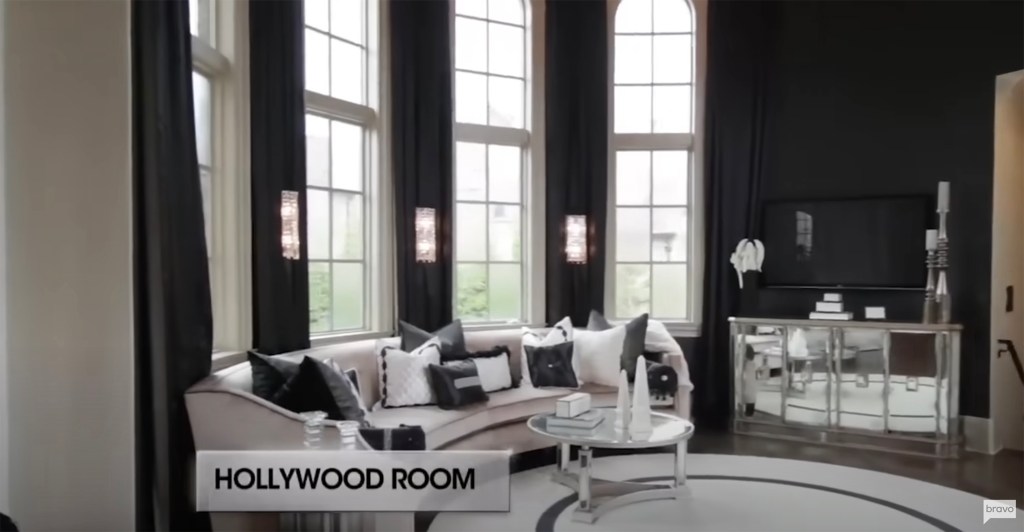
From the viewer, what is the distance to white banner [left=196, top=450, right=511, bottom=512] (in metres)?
3.09

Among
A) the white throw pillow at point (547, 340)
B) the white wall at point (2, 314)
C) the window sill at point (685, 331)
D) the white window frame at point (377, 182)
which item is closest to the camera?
the white wall at point (2, 314)

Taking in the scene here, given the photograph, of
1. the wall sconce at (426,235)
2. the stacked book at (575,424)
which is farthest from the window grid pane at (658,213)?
the stacked book at (575,424)

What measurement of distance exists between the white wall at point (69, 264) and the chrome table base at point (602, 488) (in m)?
2.06

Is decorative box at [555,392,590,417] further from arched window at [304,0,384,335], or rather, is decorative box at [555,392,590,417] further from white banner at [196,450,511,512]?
arched window at [304,0,384,335]

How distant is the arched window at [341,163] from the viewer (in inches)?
195

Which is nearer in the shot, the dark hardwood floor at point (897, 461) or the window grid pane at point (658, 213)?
the dark hardwood floor at point (897, 461)

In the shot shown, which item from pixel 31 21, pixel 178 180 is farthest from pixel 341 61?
pixel 31 21

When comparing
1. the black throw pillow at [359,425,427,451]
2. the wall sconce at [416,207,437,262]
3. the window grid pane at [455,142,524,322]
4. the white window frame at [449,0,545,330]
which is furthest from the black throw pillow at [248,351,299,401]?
the white window frame at [449,0,545,330]

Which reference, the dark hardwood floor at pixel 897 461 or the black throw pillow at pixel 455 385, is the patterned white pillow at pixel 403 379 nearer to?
the black throw pillow at pixel 455 385

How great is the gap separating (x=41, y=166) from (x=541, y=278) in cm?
393

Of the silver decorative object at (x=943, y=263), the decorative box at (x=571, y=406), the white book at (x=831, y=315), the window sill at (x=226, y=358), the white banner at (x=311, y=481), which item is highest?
the silver decorative object at (x=943, y=263)

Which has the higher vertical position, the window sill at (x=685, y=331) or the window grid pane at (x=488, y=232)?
the window grid pane at (x=488, y=232)

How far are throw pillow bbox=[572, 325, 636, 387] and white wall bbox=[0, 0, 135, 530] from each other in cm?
312

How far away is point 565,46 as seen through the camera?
243 inches
